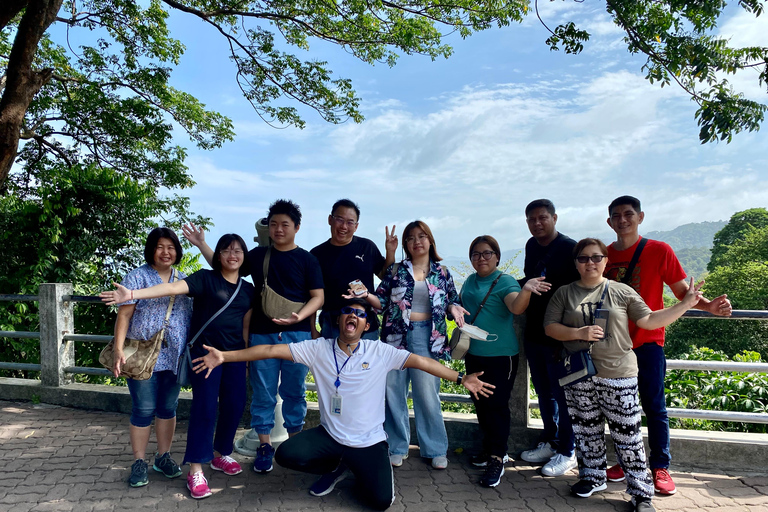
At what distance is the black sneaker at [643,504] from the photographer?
378cm

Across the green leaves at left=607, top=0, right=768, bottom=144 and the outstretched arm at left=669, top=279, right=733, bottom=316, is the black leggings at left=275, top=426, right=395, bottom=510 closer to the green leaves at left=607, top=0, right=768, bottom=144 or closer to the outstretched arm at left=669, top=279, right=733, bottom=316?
the outstretched arm at left=669, top=279, right=733, bottom=316

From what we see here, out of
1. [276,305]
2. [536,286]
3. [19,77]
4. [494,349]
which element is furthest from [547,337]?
[19,77]

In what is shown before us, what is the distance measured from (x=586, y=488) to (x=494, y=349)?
4.06 feet

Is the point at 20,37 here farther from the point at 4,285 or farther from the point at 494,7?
the point at 494,7

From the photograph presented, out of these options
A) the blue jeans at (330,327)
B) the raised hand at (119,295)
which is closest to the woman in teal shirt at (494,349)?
the blue jeans at (330,327)

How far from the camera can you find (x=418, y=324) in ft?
14.3

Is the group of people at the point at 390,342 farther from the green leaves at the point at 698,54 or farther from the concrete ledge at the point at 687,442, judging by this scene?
the green leaves at the point at 698,54

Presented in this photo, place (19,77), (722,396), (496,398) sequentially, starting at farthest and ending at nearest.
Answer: (19,77) < (722,396) < (496,398)

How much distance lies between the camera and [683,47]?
7.72 meters

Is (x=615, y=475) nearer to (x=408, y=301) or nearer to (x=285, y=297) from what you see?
(x=408, y=301)

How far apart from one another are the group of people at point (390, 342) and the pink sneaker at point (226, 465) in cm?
2

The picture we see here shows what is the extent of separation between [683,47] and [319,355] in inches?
284

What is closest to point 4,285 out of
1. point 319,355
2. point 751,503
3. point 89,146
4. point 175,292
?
point 89,146

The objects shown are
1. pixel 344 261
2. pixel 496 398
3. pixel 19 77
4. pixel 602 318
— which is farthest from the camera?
pixel 19 77
